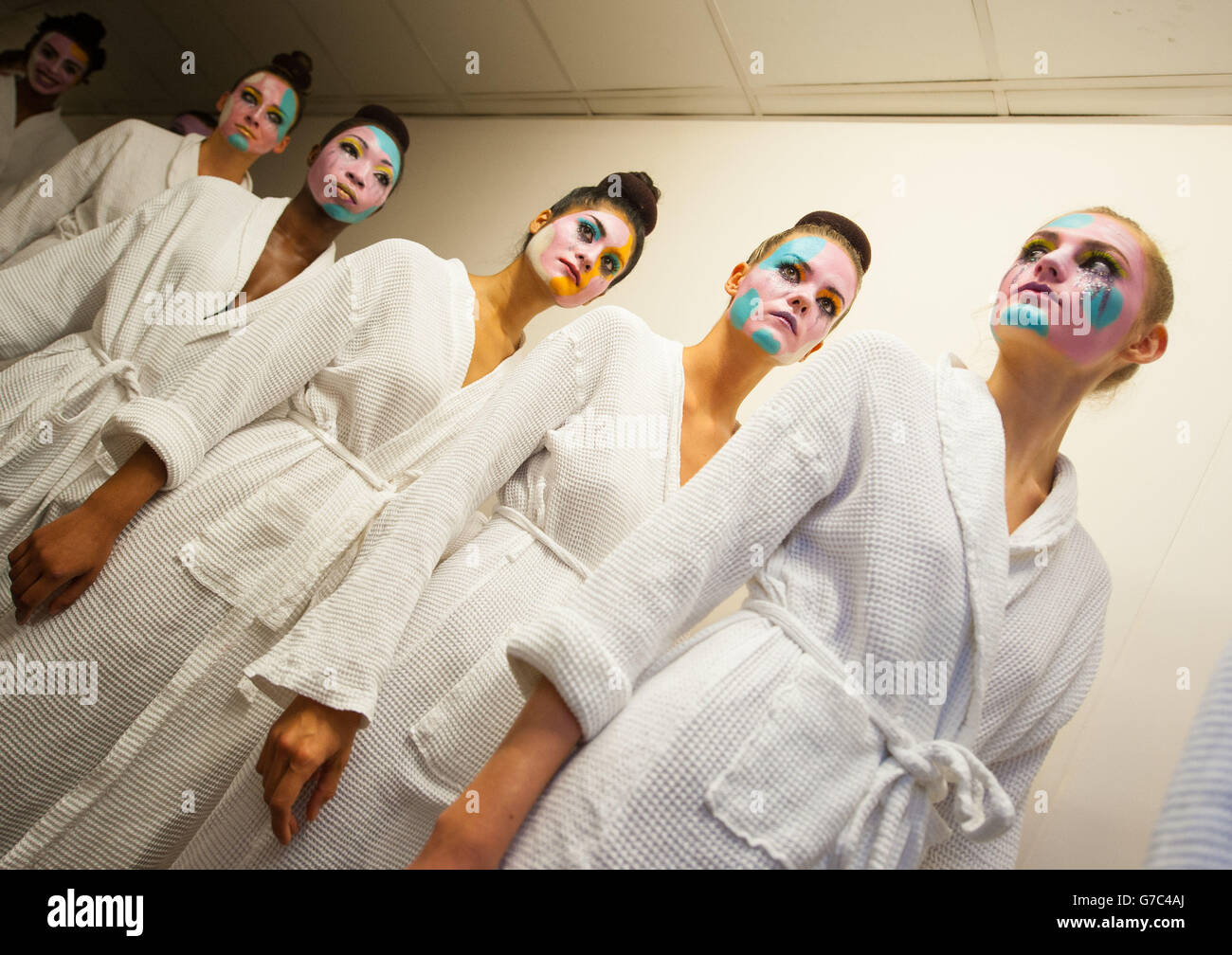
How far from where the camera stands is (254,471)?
1462 mm

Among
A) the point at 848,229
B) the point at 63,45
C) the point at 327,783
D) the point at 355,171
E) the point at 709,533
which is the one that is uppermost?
the point at 63,45

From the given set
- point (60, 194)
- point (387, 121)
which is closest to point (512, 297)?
point (387, 121)

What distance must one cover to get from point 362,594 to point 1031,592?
0.81 meters

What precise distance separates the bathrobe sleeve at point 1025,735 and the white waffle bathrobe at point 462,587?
1.78ft

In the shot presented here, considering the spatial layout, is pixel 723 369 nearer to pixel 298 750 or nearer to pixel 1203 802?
pixel 298 750

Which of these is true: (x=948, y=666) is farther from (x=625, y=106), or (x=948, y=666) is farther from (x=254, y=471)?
(x=625, y=106)

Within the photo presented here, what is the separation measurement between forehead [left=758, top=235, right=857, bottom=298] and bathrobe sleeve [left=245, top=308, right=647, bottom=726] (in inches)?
11.2

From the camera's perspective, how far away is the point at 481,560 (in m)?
1.38

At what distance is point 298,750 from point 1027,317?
1033mm

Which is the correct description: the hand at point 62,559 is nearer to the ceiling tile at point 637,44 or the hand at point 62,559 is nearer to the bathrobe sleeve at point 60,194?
the bathrobe sleeve at point 60,194

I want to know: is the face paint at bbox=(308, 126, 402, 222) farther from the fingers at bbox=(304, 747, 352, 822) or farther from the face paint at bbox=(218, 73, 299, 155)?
the fingers at bbox=(304, 747, 352, 822)

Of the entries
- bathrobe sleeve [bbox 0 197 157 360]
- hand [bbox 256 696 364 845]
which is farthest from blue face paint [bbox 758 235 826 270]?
bathrobe sleeve [bbox 0 197 157 360]

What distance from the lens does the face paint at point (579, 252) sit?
1.80 m
